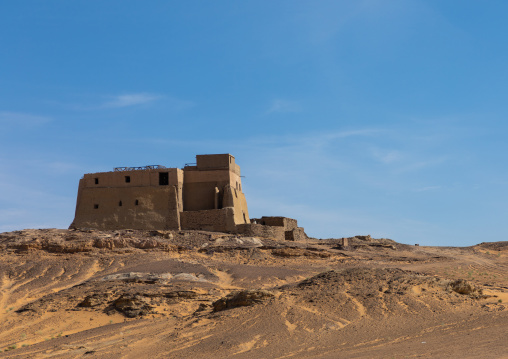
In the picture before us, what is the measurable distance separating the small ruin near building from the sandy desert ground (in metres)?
5.61

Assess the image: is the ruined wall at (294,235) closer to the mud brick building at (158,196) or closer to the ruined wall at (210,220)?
the mud brick building at (158,196)

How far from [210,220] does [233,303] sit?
20203 millimetres

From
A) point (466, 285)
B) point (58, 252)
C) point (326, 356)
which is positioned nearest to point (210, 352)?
point (326, 356)

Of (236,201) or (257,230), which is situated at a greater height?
(236,201)

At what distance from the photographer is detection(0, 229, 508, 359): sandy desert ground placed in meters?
16.2

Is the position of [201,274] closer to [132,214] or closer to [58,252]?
[58,252]

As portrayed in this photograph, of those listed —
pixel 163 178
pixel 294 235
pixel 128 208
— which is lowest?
pixel 294 235

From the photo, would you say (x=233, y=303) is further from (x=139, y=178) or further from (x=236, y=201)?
(x=139, y=178)

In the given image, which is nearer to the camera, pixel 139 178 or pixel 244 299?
pixel 244 299

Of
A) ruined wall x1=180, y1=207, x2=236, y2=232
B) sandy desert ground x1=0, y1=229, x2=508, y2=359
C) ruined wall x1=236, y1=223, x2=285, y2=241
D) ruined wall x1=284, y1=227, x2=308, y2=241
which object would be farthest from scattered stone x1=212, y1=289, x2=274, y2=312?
ruined wall x1=284, y1=227, x2=308, y2=241

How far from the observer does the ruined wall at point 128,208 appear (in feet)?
134

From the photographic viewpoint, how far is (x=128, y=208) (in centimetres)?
4147

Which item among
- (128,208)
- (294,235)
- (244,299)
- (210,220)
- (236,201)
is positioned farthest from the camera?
(236,201)

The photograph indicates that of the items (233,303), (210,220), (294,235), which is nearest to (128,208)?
(210,220)
